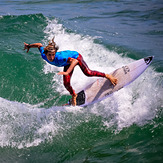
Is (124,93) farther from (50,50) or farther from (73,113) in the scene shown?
(50,50)

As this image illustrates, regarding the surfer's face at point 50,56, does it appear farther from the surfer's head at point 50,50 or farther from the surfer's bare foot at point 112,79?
the surfer's bare foot at point 112,79

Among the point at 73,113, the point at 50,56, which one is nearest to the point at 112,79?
the point at 73,113

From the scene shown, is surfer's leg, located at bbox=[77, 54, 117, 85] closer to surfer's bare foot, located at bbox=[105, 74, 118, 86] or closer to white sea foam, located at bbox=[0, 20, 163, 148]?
surfer's bare foot, located at bbox=[105, 74, 118, 86]

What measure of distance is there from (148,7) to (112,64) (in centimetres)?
1121

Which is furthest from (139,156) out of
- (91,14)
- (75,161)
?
(91,14)

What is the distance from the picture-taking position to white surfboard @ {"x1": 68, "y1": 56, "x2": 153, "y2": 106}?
6805mm

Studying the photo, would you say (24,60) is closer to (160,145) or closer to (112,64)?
(112,64)

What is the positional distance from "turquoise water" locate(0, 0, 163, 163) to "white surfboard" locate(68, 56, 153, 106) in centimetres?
35

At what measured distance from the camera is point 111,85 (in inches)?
268

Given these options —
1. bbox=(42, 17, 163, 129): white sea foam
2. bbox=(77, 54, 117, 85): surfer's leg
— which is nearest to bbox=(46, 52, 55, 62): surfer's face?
bbox=(77, 54, 117, 85): surfer's leg

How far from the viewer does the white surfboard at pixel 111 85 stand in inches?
268

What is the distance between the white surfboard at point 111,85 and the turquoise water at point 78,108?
35cm

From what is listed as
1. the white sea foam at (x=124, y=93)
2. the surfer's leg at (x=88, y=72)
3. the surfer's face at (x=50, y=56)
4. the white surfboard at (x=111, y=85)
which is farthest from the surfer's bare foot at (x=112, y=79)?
the surfer's face at (x=50, y=56)

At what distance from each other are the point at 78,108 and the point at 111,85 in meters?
1.11
